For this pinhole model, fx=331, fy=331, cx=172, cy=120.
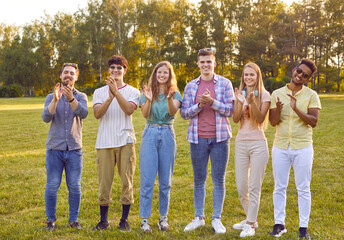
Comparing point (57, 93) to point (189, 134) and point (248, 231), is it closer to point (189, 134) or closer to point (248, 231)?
point (189, 134)

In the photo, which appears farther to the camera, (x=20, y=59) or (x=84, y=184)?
(x=20, y=59)

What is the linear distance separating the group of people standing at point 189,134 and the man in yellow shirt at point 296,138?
0.01 metres

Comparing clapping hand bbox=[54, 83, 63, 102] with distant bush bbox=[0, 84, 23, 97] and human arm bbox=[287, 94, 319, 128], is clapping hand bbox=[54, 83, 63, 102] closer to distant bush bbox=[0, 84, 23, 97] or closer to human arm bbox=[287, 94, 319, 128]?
human arm bbox=[287, 94, 319, 128]

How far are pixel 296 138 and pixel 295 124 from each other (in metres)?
0.18

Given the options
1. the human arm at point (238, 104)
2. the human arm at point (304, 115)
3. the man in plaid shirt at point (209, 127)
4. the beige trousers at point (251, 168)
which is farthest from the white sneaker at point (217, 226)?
the human arm at point (304, 115)

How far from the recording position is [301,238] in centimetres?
400

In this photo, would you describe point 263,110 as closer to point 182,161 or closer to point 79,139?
point 79,139

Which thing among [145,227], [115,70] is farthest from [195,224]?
[115,70]

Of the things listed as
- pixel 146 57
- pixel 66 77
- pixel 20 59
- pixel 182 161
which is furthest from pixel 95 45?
pixel 66 77

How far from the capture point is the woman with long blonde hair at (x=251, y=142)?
4.09 metres

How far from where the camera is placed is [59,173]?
14.1 ft

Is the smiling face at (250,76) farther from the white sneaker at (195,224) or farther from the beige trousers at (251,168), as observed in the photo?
the white sneaker at (195,224)

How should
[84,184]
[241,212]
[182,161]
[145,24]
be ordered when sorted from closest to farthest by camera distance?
[241,212] → [84,184] → [182,161] → [145,24]

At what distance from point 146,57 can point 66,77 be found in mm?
47385
